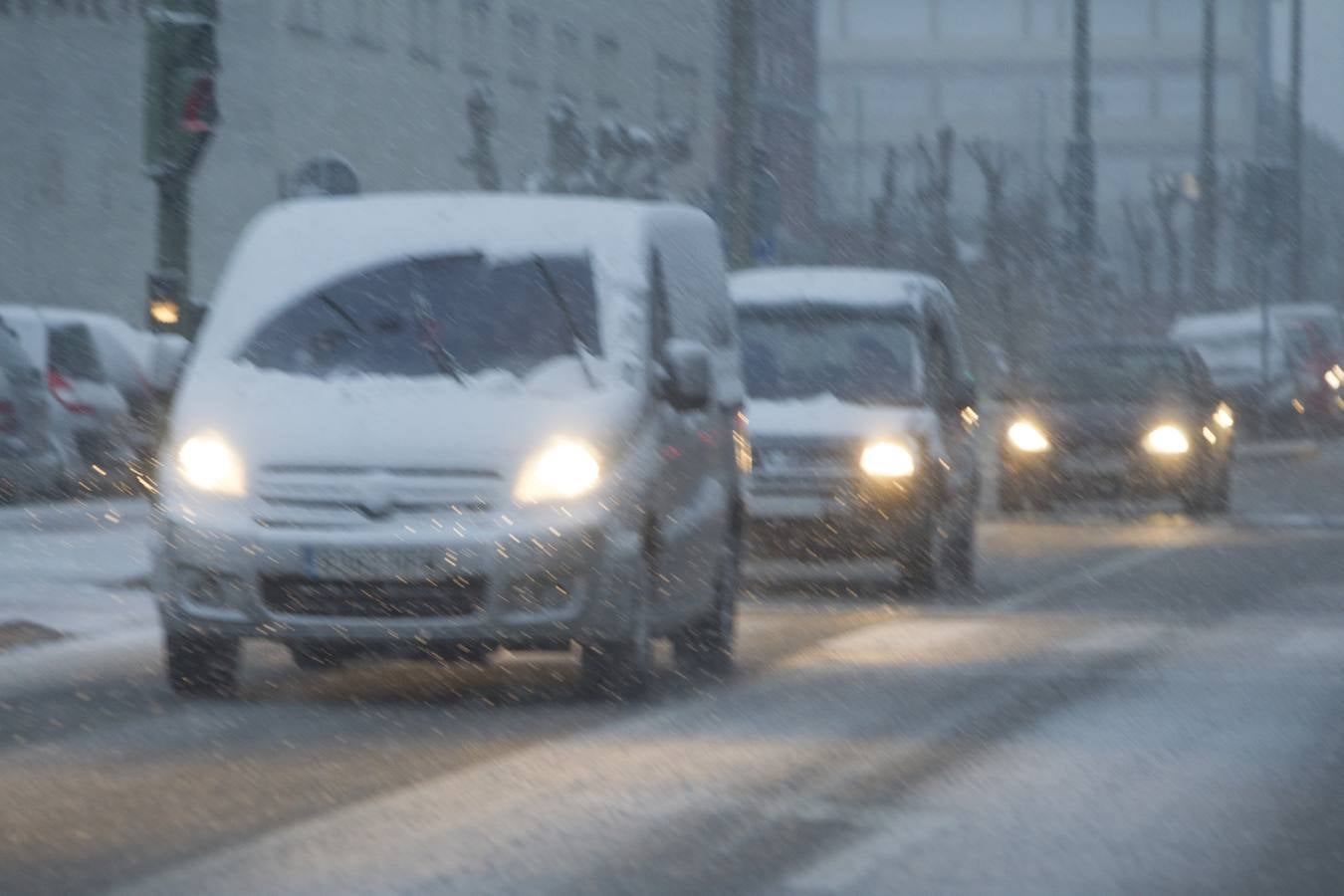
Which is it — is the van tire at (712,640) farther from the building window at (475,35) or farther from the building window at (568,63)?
the building window at (568,63)

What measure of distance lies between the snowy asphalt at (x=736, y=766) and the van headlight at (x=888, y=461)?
1918 mm

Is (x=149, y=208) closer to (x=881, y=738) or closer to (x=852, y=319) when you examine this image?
(x=852, y=319)

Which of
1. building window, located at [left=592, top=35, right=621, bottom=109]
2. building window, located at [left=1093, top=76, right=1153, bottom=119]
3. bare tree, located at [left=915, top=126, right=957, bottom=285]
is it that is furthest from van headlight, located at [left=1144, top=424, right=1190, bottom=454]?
building window, located at [left=1093, top=76, right=1153, bottom=119]

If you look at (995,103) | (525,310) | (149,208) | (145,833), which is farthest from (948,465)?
(995,103)

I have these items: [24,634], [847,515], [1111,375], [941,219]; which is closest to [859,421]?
[847,515]

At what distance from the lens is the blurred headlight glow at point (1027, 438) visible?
26312 mm

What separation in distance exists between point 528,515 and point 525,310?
128 centimetres

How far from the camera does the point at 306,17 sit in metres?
49.3

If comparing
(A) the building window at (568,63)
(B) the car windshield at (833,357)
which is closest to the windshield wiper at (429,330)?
(B) the car windshield at (833,357)

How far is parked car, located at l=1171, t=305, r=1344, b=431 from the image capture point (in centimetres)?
4516

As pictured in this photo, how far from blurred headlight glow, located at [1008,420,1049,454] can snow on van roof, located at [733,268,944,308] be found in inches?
272

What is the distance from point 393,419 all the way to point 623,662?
117 centimetres

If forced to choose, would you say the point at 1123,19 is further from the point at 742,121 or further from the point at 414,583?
the point at 414,583

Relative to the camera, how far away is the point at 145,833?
26.8 ft
